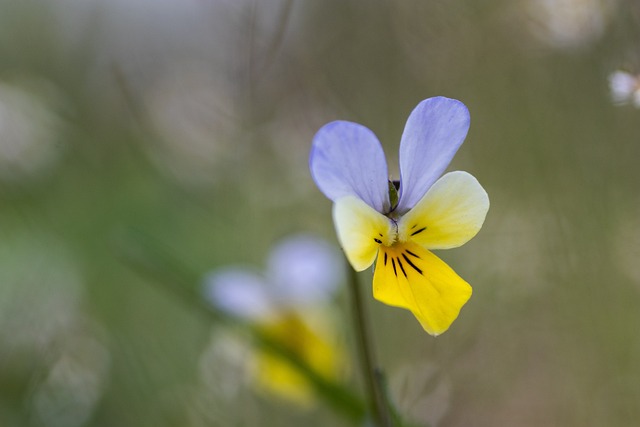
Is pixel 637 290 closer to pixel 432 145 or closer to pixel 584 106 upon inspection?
pixel 584 106

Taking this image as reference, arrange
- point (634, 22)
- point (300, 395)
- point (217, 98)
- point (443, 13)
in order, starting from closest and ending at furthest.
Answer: point (634, 22), point (300, 395), point (443, 13), point (217, 98)

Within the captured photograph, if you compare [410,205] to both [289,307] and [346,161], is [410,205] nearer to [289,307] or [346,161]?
[346,161]

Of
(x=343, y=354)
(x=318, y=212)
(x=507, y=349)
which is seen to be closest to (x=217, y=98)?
(x=318, y=212)

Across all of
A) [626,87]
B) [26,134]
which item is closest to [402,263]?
[626,87]

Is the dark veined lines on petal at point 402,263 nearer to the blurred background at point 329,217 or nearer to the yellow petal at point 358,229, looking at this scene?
the yellow petal at point 358,229

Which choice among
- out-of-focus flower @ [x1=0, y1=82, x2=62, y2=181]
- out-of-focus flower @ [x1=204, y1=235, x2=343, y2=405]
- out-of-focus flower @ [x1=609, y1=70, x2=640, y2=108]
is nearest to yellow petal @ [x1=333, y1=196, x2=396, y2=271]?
out-of-focus flower @ [x1=609, y1=70, x2=640, y2=108]

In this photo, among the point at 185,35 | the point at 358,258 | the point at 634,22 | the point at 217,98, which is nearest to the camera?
the point at 358,258
